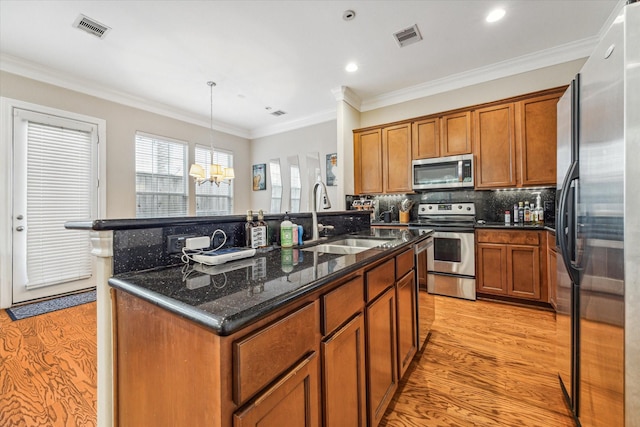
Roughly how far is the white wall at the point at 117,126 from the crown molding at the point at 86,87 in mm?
59

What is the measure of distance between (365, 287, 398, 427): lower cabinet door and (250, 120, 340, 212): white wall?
3.46 metres

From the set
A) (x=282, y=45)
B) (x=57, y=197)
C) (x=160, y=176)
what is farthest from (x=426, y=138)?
(x=57, y=197)

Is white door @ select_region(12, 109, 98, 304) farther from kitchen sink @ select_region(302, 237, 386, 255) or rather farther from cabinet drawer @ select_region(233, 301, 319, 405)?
cabinet drawer @ select_region(233, 301, 319, 405)

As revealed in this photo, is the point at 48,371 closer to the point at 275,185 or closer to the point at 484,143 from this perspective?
the point at 275,185

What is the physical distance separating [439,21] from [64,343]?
15.4 ft

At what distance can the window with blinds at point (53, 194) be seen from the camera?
3379 millimetres

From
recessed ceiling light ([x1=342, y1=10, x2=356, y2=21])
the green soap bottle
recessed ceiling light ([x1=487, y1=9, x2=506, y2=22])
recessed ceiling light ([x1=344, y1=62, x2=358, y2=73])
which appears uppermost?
recessed ceiling light ([x1=344, y1=62, x2=358, y2=73])

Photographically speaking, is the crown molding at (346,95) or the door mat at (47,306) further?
the crown molding at (346,95)

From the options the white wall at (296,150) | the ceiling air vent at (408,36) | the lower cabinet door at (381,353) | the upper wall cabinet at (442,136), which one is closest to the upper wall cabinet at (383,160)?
the upper wall cabinet at (442,136)

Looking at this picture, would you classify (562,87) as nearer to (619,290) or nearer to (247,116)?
(619,290)

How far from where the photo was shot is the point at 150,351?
0.83 metres

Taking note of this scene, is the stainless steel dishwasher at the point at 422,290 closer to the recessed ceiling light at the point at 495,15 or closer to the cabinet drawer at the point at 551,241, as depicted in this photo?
the cabinet drawer at the point at 551,241

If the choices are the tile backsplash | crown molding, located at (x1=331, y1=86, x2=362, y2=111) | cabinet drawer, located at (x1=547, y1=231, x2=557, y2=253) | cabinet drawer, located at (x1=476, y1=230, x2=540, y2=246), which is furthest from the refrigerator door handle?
crown molding, located at (x1=331, y1=86, x2=362, y2=111)

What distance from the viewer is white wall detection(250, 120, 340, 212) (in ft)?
17.3
